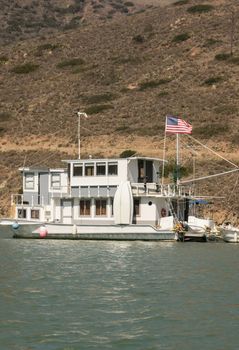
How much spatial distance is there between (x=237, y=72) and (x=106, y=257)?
228 ft

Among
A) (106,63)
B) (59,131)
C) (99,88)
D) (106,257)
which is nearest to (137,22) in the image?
(106,63)

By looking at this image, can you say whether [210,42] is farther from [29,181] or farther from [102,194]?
[102,194]

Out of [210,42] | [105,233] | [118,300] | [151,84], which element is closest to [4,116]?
[151,84]

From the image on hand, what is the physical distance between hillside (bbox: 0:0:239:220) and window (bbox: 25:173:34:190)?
1741 centimetres

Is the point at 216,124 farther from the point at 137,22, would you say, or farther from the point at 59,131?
the point at 137,22

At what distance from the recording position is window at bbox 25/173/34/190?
191ft

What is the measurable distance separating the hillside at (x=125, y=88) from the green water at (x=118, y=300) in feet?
92.1

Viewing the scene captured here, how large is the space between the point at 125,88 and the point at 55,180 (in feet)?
180

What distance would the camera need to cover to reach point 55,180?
56969 millimetres

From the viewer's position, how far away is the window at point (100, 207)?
54.7 m

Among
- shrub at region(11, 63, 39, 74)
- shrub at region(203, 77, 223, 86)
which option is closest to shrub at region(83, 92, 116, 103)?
shrub at region(203, 77, 223, 86)

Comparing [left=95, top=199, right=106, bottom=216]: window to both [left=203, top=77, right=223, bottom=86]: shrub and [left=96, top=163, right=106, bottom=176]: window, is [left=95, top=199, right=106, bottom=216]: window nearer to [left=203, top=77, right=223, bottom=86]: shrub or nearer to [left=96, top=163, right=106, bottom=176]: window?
[left=96, top=163, right=106, bottom=176]: window

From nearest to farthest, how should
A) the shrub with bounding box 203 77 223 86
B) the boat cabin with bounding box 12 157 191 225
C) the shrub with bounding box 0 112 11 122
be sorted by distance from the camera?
the boat cabin with bounding box 12 157 191 225
the shrub with bounding box 203 77 223 86
the shrub with bounding box 0 112 11 122

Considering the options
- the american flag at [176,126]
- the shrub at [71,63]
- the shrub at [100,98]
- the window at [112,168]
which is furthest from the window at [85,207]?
the shrub at [71,63]
